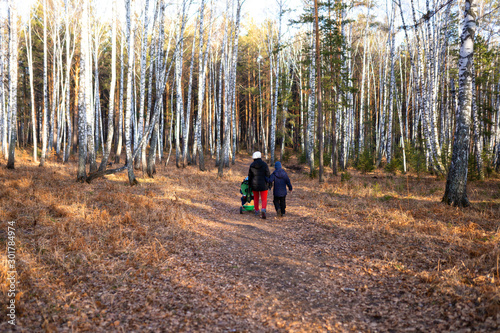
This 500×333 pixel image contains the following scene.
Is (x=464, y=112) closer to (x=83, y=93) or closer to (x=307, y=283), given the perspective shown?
(x=307, y=283)

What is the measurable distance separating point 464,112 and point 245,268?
7.73 meters

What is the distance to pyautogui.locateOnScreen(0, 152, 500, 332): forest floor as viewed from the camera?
326 cm

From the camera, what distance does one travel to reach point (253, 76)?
31.8 meters

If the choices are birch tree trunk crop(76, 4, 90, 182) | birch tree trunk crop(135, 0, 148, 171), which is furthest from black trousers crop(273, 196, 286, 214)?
birch tree trunk crop(135, 0, 148, 171)

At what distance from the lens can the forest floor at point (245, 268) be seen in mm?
3260

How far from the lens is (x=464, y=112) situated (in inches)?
316

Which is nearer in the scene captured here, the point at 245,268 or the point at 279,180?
the point at 245,268

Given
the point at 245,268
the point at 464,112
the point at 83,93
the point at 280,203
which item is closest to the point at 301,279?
the point at 245,268

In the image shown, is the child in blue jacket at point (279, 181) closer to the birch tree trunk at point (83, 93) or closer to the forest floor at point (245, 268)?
the forest floor at point (245, 268)

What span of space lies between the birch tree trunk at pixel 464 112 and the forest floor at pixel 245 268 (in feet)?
2.63

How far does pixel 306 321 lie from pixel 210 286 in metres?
1.53

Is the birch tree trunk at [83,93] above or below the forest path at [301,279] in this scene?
above

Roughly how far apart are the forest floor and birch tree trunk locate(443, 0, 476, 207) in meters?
0.80

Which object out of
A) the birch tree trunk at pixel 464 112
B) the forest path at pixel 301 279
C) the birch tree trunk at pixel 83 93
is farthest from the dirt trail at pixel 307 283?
the birch tree trunk at pixel 83 93
